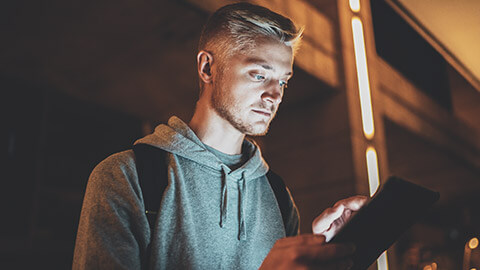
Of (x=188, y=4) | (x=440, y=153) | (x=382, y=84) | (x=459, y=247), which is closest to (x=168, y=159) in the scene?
(x=188, y=4)

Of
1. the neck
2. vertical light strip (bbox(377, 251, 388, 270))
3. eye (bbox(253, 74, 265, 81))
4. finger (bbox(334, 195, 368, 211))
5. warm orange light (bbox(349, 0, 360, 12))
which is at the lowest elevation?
vertical light strip (bbox(377, 251, 388, 270))

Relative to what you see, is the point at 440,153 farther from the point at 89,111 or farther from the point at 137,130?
the point at 89,111

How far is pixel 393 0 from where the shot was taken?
1206 mm

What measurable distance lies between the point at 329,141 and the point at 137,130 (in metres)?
2.04

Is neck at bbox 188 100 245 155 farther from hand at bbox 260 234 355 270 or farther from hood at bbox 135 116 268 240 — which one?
hand at bbox 260 234 355 270

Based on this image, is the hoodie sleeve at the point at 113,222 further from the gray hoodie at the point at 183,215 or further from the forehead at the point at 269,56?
the forehead at the point at 269,56

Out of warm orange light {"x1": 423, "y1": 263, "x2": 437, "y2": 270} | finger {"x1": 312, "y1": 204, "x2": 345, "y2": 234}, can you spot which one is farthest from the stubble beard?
warm orange light {"x1": 423, "y1": 263, "x2": 437, "y2": 270}

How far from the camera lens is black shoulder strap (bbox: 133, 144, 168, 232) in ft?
5.14

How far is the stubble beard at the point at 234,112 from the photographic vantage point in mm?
1855

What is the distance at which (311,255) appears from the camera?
1114 millimetres

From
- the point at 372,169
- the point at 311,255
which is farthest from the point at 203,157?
the point at 372,169

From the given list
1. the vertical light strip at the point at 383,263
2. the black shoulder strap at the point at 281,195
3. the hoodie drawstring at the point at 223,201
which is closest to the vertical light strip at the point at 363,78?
the vertical light strip at the point at 383,263

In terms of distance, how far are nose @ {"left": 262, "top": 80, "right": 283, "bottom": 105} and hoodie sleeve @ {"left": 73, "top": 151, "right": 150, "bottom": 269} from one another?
1.93ft

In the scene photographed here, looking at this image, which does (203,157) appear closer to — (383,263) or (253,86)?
(253,86)
